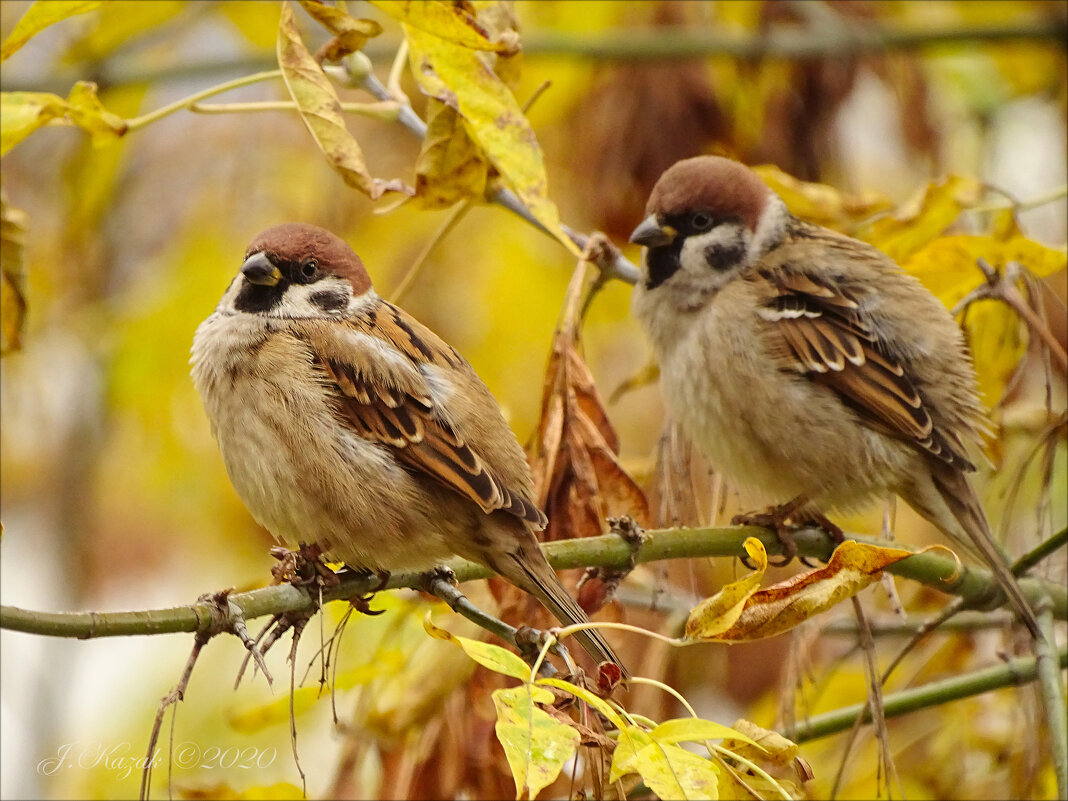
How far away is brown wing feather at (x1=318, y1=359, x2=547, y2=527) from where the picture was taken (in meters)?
2.37

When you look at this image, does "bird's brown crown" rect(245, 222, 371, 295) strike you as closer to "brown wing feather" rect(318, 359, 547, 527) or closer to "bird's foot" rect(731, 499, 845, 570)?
"brown wing feather" rect(318, 359, 547, 527)

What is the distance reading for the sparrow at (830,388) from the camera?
10.2 feet

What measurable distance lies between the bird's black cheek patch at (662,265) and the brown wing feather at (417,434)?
3.44ft

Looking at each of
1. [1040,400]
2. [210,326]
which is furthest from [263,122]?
[1040,400]

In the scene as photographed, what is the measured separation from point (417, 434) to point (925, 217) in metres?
1.29

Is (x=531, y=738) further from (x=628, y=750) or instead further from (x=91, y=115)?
(x=91, y=115)

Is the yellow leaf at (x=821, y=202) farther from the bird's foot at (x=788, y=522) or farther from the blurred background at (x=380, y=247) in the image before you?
the bird's foot at (x=788, y=522)

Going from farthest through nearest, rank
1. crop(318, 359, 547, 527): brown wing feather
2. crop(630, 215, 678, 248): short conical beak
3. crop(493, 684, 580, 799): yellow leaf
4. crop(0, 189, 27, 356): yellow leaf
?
crop(630, 215, 678, 248): short conical beak → crop(0, 189, 27, 356): yellow leaf → crop(318, 359, 547, 527): brown wing feather → crop(493, 684, 580, 799): yellow leaf

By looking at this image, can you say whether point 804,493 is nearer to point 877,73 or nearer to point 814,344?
point 814,344

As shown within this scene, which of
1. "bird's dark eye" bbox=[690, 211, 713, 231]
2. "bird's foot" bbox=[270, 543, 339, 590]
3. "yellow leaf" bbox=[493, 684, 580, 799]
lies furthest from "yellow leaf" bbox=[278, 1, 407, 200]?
"bird's dark eye" bbox=[690, 211, 713, 231]

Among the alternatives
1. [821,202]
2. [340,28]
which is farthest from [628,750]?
[821,202]

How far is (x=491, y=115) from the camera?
2311mm

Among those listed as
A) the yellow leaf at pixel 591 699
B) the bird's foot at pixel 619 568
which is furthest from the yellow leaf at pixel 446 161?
the yellow leaf at pixel 591 699

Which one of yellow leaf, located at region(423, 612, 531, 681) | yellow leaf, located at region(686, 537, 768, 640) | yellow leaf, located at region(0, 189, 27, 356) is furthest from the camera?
yellow leaf, located at region(0, 189, 27, 356)
